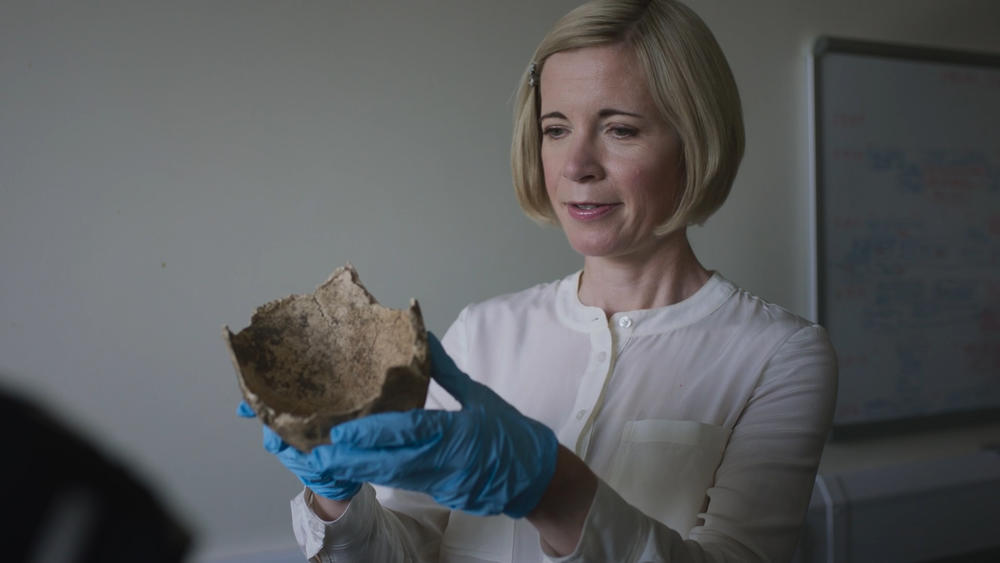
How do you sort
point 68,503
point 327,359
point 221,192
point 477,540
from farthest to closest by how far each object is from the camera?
point 221,192 < point 477,540 < point 327,359 < point 68,503

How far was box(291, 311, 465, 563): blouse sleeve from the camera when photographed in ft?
3.43

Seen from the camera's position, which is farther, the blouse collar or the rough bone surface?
the blouse collar

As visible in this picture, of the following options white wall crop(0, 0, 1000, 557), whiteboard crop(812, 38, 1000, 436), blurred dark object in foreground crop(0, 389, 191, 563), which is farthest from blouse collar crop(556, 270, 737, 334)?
whiteboard crop(812, 38, 1000, 436)

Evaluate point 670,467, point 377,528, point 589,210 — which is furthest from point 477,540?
point 589,210

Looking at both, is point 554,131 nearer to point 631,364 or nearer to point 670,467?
point 631,364

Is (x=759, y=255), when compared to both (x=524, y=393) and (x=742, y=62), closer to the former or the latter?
(x=742, y=62)

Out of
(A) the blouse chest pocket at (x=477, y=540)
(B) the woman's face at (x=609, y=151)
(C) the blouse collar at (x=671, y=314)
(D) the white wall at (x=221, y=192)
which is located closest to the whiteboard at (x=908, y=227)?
(D) the white wall at (x=221, y=192)

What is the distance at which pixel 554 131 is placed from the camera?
127cm

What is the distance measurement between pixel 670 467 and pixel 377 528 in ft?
1.48

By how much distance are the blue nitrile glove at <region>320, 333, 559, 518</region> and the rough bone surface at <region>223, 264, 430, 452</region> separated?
0.11 ft

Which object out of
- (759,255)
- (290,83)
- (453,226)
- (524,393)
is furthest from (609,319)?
(759,255)

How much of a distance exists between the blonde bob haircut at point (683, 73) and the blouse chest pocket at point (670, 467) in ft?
1.07

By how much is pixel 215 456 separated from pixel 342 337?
935 millimetres

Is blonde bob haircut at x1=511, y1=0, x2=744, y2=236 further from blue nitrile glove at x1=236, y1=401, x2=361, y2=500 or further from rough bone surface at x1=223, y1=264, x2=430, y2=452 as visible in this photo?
blue nitrile glove at x1=236, y1=401, x2=361, y2=500
